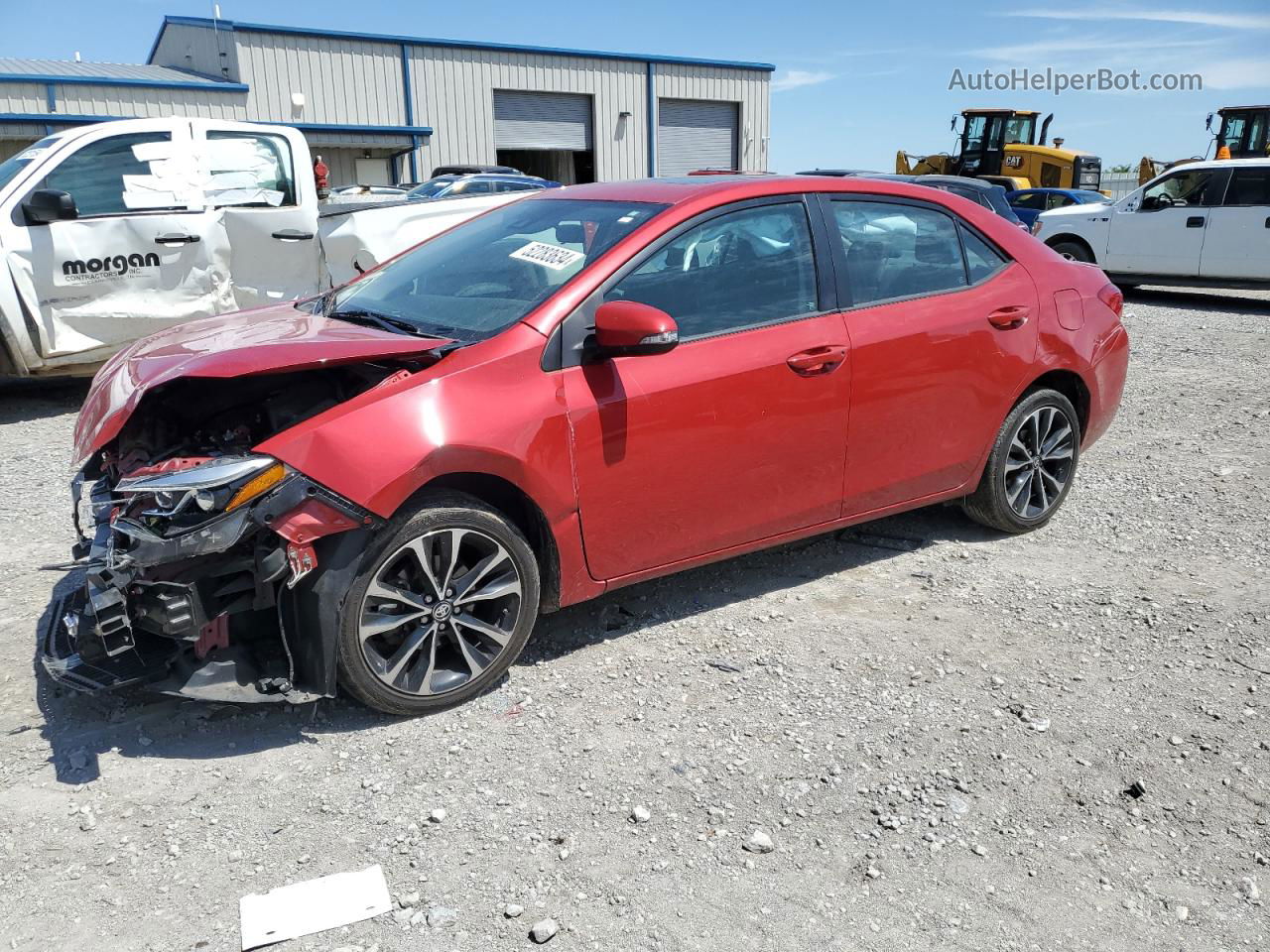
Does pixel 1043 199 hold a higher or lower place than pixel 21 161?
lower

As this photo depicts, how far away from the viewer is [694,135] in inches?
1486

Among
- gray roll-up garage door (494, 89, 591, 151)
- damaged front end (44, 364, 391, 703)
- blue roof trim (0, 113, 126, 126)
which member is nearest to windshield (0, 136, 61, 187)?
damaged front end (44, 364, 391, 703)

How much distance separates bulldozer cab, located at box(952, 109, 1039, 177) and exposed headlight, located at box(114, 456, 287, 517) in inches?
1091

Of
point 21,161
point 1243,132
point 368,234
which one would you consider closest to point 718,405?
point 368,234

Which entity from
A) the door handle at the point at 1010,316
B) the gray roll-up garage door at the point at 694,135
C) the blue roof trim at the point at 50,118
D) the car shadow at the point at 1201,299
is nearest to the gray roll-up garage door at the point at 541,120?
the gray roll-up garage door at the point at 694,135

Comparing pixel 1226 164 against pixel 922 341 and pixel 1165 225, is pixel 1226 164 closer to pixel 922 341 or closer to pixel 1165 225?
pixel 1165 225

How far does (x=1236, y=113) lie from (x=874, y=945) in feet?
91.2

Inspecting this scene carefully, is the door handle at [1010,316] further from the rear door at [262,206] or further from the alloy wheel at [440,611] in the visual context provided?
the rear door at [262,206]

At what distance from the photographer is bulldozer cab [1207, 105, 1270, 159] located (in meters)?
24.4

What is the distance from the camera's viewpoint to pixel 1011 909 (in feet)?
8.42

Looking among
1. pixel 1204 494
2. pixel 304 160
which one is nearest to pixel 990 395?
pixel 1204 494

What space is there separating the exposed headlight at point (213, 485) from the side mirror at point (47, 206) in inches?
198

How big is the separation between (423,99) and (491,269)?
2999 centimetres

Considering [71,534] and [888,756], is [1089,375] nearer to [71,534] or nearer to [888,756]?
[888,756]
